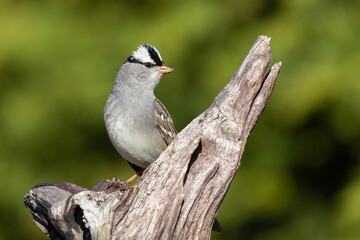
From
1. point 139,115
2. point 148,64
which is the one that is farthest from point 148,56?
point 139,115

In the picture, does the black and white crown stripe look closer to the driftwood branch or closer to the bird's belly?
the bird's belly

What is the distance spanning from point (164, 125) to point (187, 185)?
127cm

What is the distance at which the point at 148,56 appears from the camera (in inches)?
226

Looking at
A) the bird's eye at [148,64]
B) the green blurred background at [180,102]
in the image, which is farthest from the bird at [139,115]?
the green blurred background at [180,102]

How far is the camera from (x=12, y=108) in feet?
24.1

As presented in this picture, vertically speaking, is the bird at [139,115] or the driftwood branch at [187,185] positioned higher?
the bird at [139,115]

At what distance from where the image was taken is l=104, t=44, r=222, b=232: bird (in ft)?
17.8

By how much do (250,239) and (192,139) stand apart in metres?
3.51

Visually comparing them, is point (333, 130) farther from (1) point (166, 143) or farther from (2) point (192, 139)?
(2) point (192, 139)

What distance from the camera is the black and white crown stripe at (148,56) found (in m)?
5.73

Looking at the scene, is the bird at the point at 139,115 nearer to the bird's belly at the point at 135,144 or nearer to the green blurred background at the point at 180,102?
the bird's belly at the point at 135,144

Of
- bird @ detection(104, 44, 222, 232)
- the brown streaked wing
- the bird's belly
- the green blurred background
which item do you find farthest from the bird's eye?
the green blurred background

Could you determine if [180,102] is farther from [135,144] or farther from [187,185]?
[187,185]

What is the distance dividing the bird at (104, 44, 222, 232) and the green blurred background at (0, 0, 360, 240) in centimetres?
123
